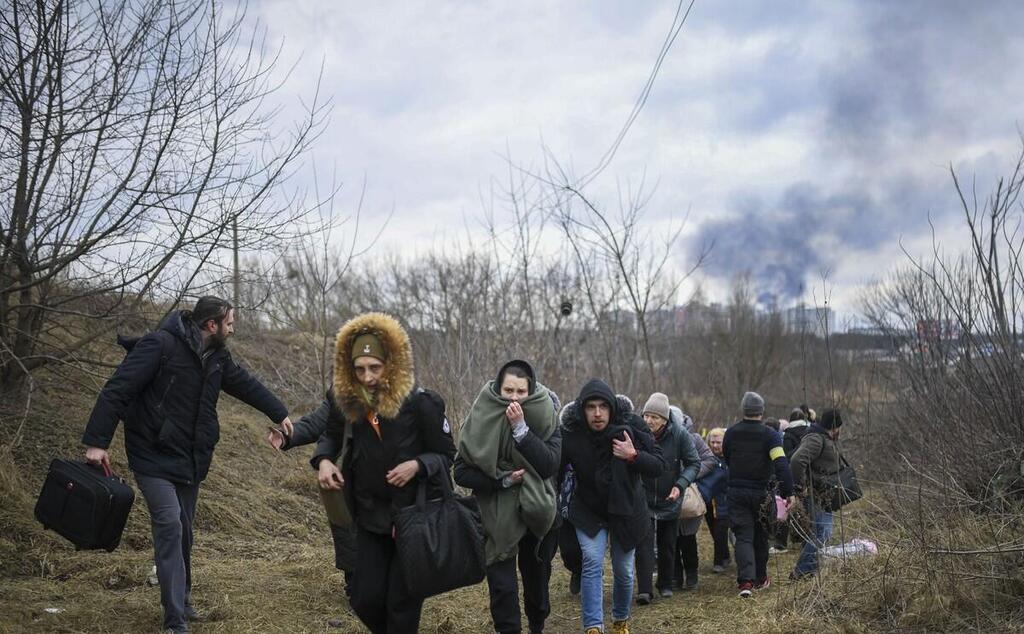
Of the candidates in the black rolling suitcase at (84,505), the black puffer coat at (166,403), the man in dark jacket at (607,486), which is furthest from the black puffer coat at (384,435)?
the man in dark jacket at (607,486)

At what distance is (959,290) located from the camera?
761cm

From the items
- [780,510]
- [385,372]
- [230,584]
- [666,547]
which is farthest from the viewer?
[666,547]

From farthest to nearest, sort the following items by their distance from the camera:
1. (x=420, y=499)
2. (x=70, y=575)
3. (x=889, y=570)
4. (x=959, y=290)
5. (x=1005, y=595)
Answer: (x=959, y=290)
(x=70, y=575)
(x=889, y=570)
(x=1005, y=595)
(x=420, y=499)

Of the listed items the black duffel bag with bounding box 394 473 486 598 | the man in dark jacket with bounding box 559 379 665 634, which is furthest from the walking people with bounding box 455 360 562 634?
the black duffel bag with bounding box 394 473 486 598

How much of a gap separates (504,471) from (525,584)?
2.89ft

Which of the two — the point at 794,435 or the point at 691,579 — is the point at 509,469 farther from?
the point at 794,435

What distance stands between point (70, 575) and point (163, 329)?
246 centimetres

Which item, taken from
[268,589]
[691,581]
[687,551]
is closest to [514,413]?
[268,589]

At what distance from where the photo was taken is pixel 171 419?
18.7 feet

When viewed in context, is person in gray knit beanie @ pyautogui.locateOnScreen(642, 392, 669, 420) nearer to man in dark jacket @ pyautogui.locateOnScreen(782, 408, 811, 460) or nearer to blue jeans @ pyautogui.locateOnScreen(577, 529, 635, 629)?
blue jeans @ pyautogui.locateOnScreen(577, 529, 635, 629)

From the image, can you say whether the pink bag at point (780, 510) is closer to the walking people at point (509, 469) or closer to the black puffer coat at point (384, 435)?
the walking people at point (509, 469)

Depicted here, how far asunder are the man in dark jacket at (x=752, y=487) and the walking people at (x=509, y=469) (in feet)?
9.80

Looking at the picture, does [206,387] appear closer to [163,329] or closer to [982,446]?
[163,329]

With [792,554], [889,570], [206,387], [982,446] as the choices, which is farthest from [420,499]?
[792,554]
